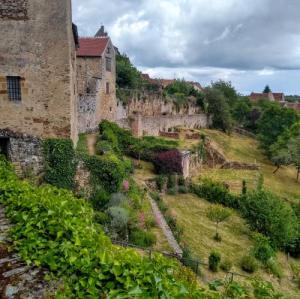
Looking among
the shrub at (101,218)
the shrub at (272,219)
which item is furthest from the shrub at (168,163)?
the shrub at (101,218)

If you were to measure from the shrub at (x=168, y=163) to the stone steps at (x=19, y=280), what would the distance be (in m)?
28.1

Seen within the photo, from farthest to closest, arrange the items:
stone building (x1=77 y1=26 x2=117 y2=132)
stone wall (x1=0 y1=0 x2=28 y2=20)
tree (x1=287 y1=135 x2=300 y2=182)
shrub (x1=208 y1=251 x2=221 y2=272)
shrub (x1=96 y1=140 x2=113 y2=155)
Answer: tree (x1=287 y1=135 x2=300 y2=182)
stone building (x1=77 y1=26 x2=117 y2=132)
shrub (x1=96 y1=140 x2=113 y2=155)
shrub (x1=208 y1=251 x2=221 y2=272)
stone wall (x1=0 y1=0 x2=28 y2=20)

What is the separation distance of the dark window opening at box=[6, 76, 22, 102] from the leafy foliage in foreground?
1214 centimetres

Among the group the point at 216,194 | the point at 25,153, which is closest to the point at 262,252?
the point at 216,194

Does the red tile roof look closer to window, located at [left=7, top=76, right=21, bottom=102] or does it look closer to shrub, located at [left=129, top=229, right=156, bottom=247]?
window, located at [left=7, top=76, right=21, bottom=102]

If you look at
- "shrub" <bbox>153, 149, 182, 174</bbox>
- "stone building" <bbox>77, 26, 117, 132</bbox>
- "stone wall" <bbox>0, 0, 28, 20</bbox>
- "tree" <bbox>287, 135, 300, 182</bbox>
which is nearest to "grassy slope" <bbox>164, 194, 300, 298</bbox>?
"shrub" <bbox>153, 149, 182, 174</bbox>

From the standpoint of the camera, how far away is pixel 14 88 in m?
18.2

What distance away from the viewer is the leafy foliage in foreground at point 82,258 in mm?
4641

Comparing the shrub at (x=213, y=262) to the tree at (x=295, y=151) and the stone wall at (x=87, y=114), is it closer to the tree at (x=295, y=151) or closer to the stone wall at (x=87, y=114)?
the stone wall at (x=87, y=114)

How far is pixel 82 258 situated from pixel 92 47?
30.1 meters

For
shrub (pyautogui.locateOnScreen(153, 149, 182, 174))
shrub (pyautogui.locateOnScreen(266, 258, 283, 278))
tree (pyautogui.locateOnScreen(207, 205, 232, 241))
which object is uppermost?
shrub (pyautogui.locateOnScreen(153, 149, 182, 174))

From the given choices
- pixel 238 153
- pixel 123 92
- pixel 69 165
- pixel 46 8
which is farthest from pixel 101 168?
pixel 238 153

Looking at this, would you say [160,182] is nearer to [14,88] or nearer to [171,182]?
[171,182]

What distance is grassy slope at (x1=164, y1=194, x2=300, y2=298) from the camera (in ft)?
69.5
